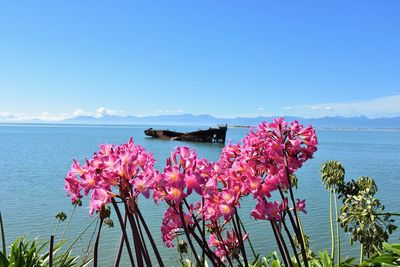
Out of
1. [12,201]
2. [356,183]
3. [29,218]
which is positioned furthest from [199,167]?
[12,201]

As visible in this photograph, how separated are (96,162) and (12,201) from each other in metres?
20.6

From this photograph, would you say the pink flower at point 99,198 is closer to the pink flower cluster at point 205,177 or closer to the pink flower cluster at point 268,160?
the pink flower cluster at point 205,177

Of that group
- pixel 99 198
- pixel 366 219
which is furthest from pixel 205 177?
pixel 366 219

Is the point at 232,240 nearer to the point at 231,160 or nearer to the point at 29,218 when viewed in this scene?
the point at 231,160

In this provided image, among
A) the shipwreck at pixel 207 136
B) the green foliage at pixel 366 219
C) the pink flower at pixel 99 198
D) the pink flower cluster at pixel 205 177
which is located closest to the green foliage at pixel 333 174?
the green foliage at pixel 366 219

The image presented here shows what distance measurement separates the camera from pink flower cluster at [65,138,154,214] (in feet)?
5.26

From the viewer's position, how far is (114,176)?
5.41 feet

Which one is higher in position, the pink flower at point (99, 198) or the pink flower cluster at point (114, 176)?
the pink flower cluster at point (114, 176)

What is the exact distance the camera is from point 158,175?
1.65 m

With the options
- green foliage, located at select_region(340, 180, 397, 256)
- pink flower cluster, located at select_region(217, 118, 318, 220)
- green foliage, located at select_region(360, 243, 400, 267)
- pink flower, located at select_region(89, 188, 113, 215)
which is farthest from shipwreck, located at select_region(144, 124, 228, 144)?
pink flower, located at select_region(89, 188, 113, 215)

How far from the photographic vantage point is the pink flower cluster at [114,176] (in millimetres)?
1603

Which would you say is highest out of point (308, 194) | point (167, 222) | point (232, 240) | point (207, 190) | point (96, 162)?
point (96, 162)

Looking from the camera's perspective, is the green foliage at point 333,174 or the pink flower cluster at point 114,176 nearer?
the pink flower cluster at point 114,176

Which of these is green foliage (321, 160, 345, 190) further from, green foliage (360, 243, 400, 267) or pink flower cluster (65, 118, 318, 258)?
pink flower cluster (65, 118, 318, 258)
